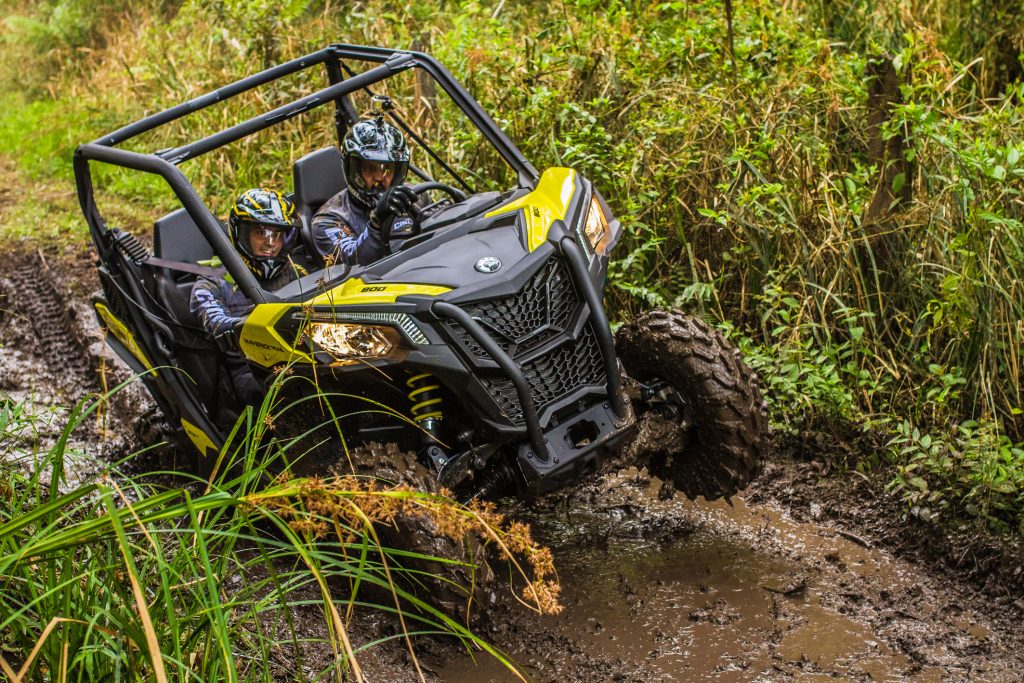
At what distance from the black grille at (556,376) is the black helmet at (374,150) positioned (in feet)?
4.19

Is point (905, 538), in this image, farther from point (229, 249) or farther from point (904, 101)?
point (229, 249)

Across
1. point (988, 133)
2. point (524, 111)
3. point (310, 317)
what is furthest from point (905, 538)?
point (524, 111)

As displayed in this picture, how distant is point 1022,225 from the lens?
436cm

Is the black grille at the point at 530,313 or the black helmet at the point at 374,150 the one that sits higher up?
the black helmet at the point at 374,150

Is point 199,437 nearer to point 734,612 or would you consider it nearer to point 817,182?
point 734,612

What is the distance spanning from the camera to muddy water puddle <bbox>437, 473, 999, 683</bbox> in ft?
11.3

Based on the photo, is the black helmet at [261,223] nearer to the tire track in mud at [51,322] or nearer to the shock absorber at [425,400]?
the shock absorber at [425,400]

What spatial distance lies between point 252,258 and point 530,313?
57.4 inches

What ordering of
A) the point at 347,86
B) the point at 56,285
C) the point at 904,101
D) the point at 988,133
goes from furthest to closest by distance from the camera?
the point at 56,285 → the point at 904,101 → the point at 988,133 → the point at 347,86

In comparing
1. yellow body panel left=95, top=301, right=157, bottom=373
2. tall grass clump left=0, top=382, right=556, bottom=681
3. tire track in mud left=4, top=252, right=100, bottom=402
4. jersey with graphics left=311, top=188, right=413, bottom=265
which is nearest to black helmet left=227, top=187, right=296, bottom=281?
jersey with graphics left=311, top=188, right=413, bottom=265

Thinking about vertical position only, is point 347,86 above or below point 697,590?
above

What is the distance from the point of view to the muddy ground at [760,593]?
3.47m

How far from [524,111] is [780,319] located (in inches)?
78.2

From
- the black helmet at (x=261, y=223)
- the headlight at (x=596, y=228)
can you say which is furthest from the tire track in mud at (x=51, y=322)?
the headlight at (x=596, y=228)
